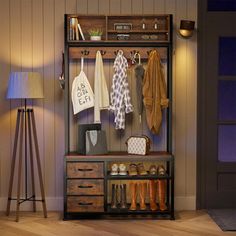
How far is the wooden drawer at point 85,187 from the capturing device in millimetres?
4562

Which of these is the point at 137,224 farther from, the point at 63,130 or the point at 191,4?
the point at 191,4

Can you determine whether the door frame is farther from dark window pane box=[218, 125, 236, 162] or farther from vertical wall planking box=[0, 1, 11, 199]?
vertical wall planking box=[0, 1, 11, 199]

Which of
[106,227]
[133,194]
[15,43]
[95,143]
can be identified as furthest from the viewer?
[15,43]

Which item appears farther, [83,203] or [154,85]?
[154,85]

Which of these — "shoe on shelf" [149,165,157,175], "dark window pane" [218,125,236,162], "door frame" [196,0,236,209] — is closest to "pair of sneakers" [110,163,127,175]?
"shoe on shelf" [149,165,157,175]

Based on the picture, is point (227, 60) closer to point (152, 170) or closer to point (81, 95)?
point (152, 170)

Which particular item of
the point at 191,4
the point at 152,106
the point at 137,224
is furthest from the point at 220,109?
the point at 137,224

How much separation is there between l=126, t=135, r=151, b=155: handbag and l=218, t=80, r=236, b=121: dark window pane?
0.91m

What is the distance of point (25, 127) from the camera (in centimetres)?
479

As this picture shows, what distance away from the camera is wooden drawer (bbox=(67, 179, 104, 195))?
15.0 ft

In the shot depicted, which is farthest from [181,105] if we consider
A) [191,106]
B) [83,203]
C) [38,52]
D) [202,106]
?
[38,52]

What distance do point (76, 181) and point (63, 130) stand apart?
2.07 ft

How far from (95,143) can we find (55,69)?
2.92 feet

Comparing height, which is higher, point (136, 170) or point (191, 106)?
point (191, 106)
